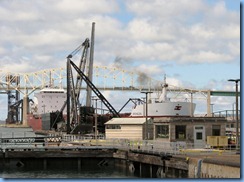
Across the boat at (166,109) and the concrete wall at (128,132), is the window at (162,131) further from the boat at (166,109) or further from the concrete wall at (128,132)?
the boat at (166,109)

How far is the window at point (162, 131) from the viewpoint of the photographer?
55059 millimetres

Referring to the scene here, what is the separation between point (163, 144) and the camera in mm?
50938

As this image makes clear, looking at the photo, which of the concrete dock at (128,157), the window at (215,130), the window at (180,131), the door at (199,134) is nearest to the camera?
the concrete dock at (128,157)

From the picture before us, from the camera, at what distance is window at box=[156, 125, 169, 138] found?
55.1m

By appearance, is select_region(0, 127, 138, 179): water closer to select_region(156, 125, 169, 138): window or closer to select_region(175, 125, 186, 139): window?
select_region(156, 125, 169, 138): window

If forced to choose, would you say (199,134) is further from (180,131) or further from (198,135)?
(180,131)

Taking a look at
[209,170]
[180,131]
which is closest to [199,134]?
[180,131]

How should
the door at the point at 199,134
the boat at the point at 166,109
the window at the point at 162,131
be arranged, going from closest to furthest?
the door at the point at 199,134 < the window at the point at 162,131 < the boat at the point at 166,109

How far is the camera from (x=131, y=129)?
69.1m

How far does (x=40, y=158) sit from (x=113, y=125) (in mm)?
19103

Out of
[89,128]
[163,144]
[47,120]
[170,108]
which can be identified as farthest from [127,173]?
[47,120]

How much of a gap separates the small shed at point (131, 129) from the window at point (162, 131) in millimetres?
6521

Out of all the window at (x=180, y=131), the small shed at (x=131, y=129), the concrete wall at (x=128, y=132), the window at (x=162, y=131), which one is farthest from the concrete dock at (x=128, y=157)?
the concrete wall at (x=128, y=132)

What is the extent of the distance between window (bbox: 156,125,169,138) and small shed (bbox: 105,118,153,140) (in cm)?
652
